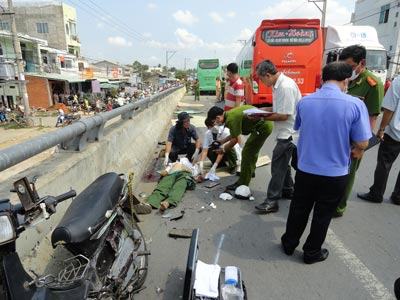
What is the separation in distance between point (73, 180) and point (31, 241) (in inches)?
33.7

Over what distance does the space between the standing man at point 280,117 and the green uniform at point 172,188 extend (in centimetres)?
116

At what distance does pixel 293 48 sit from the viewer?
1280 centimetres

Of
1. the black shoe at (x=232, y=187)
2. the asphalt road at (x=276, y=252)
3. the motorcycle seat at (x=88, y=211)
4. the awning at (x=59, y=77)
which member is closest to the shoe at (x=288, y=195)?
the asphalt road at (x=276, y=252)

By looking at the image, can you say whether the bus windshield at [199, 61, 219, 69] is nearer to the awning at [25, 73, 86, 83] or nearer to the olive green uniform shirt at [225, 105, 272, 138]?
the awning at [25, 73, 86, 83]

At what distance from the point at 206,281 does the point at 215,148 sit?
3303 millimetres

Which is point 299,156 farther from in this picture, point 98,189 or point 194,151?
point 194,151

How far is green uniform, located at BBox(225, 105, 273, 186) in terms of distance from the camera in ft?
16.0

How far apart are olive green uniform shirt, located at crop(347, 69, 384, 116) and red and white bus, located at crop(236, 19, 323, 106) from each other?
8.76 meters

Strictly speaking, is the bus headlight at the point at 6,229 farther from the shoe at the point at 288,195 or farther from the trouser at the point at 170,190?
the shoe at the point at 288,195

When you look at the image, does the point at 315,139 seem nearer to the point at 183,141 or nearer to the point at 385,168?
the point at 385,168

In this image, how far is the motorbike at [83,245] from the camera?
1.60 meters

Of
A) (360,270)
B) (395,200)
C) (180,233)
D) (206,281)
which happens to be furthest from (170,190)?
(395,200)

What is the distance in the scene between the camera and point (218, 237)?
374 cm

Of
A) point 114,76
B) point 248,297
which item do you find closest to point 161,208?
point 248,297
